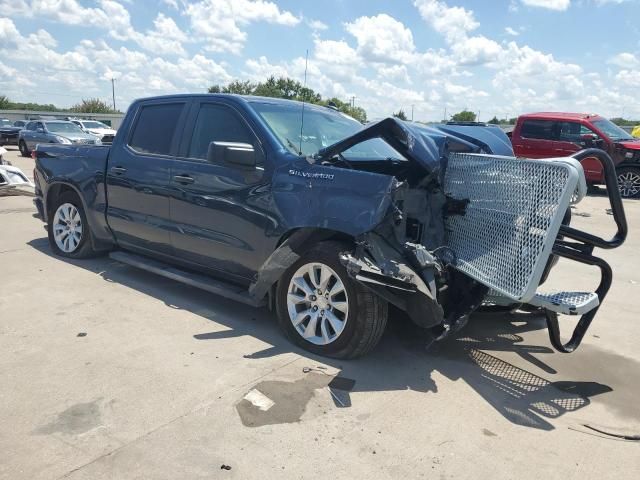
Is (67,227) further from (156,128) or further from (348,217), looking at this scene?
(348,217)

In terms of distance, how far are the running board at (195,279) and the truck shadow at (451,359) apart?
0.26m

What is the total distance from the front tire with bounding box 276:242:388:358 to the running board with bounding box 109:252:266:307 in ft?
1.05

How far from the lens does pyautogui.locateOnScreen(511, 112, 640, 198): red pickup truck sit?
551 inches

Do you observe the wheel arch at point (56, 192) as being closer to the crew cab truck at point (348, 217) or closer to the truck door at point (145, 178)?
the truck door at point (145, 178)

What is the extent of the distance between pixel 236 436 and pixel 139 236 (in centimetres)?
304

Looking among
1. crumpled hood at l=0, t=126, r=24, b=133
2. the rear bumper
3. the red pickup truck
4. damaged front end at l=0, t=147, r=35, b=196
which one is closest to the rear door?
the red pickup truck

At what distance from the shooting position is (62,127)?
22.4m

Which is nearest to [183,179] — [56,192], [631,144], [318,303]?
[318,303]

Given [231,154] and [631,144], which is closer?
[231,154]

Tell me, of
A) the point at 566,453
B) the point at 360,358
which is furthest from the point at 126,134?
the point at 566,453

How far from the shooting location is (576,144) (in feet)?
47.5

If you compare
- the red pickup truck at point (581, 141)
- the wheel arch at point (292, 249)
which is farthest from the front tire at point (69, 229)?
the red pickup truck at point (581, 141)

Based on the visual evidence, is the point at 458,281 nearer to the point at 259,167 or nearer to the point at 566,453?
the point at 566,453

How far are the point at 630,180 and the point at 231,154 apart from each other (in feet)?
44.4
